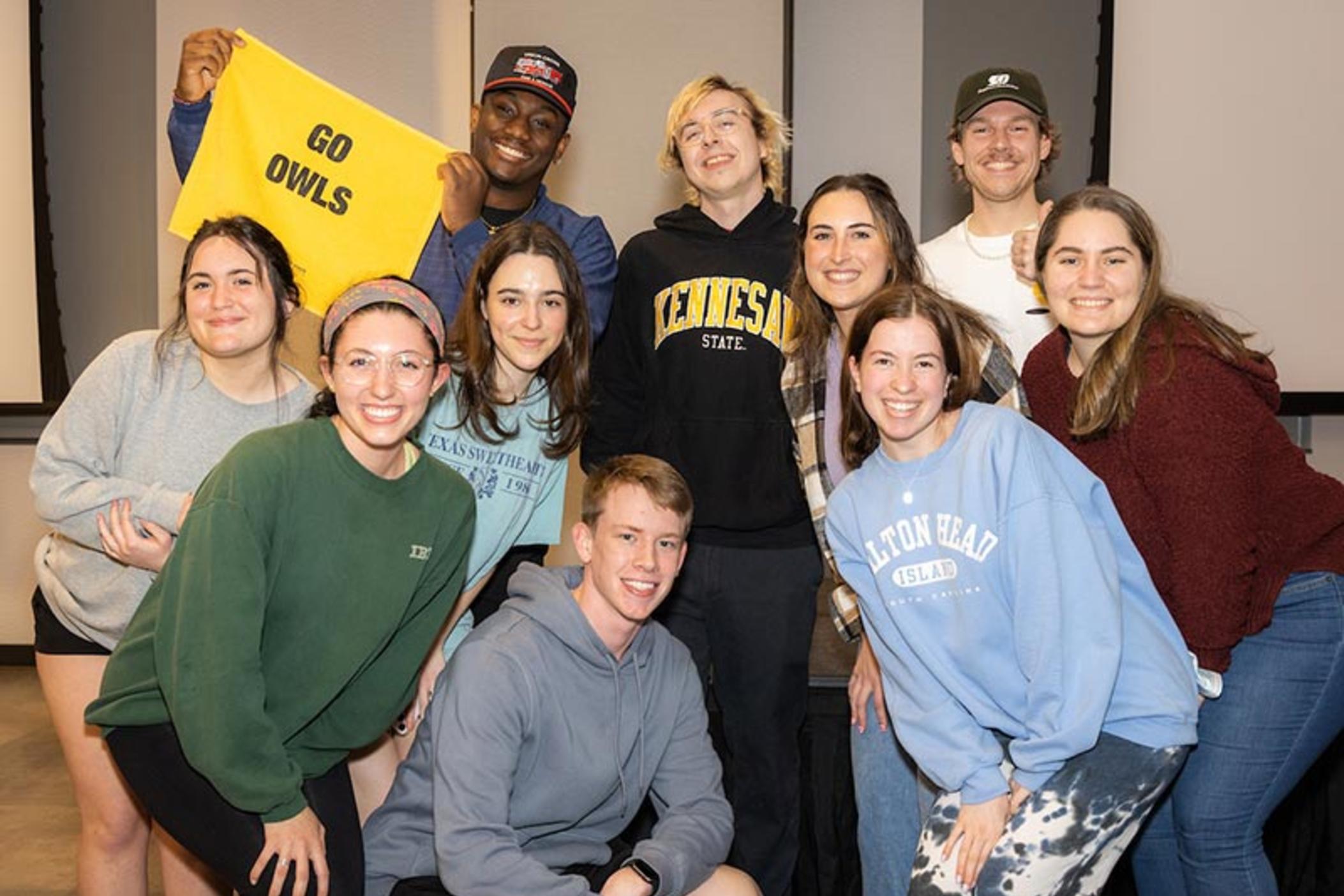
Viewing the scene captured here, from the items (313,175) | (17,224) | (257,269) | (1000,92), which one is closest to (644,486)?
(257,269)

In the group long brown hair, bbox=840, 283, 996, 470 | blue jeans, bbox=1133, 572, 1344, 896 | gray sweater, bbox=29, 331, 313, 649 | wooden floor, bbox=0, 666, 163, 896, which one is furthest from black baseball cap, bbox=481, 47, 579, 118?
wooden floor, bbox=0, 666, 163, 896

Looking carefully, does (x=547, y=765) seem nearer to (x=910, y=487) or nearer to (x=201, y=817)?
(x=201, y=817)

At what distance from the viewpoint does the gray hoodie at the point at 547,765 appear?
7.10ft

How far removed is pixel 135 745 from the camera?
217 cm

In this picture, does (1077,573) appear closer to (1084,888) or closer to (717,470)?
(1084,888)

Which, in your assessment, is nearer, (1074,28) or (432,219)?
(432,219)

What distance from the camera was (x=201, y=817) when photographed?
2.13 metres

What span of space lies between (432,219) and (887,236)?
1.35m

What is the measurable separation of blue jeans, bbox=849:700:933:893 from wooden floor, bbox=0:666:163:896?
84.8 inches

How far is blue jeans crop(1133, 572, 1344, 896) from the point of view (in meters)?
2.16

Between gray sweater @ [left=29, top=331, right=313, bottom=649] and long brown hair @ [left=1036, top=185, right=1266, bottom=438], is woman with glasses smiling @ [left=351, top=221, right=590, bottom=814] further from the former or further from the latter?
long brown hair @ [left=1036, top=185, right=1266, bottom=438]

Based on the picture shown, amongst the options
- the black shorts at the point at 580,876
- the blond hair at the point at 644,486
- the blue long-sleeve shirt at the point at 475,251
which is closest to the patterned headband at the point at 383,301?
the blond hair at the point at 644,486

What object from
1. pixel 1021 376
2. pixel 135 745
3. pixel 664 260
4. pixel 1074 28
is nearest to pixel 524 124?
pixel 664 260

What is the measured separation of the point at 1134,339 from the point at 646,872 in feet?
4.41
